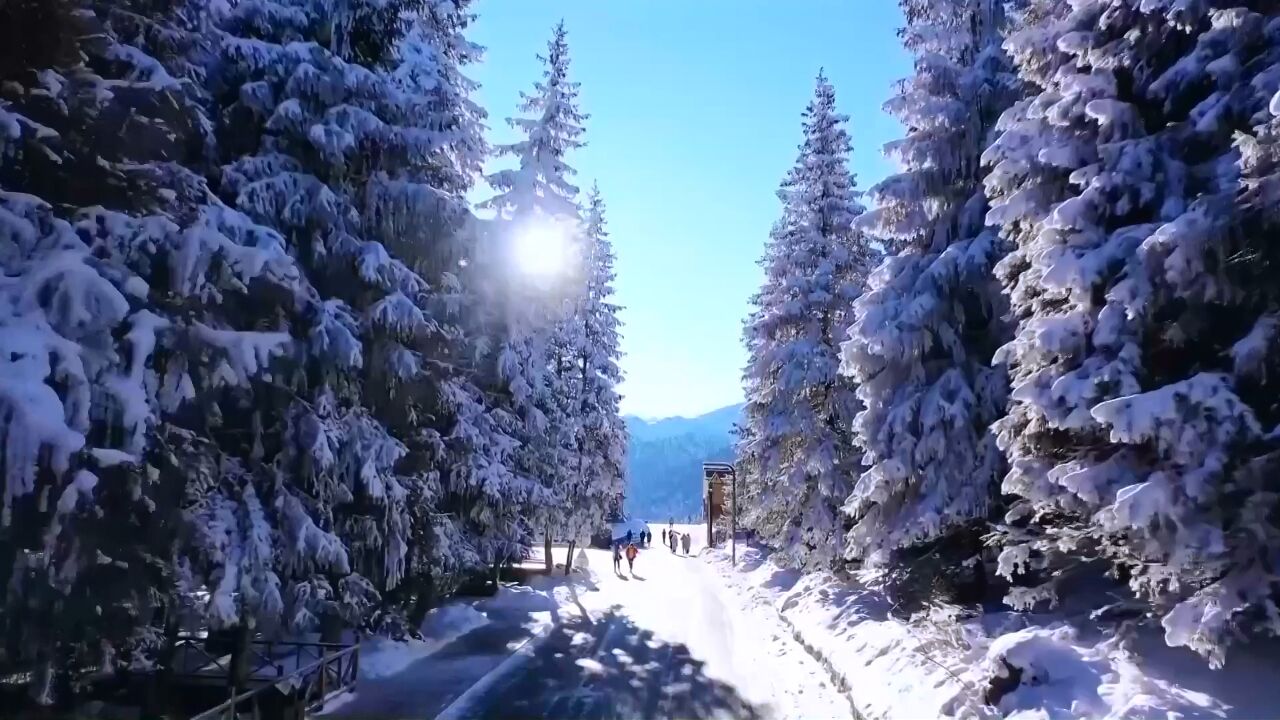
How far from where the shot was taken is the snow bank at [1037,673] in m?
7.00

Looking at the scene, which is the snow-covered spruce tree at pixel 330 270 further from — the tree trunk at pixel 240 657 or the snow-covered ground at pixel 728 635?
the snow-covered ground at pixel 728 635

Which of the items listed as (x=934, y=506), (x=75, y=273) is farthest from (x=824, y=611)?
(x=75, y=273)

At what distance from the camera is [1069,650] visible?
8406mm

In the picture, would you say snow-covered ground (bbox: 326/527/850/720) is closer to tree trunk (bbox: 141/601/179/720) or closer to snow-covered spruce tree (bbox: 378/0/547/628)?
snow-covered spruce tree (bbox: 378/0/547/628)

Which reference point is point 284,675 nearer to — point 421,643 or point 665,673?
point 421,643

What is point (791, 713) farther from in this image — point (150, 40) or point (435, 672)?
point (150, 40)

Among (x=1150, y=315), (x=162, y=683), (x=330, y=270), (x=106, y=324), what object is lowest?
(x=162, y=683)

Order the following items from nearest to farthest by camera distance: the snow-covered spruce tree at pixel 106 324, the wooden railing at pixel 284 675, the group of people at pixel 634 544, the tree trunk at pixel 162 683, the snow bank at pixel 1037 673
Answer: the snow-covered spruce tree at pixel 106 324 < the snow bank at pixel 1037 673 < the tree trunk at pixel 162 683 < the wooden railing at pixel 284 675 < the group of people at pixel 634 544

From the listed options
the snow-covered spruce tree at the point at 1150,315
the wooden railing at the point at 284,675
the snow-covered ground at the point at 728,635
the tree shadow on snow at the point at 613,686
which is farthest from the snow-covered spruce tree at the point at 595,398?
the snow-covered spruce tree at the point at 1150,315

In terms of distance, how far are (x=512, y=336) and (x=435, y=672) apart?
21.4 feet

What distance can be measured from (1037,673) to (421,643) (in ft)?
40.7

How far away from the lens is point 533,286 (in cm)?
1641

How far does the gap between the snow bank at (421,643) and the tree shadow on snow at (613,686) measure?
2.23 m

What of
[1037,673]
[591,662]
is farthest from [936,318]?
[591,662]
